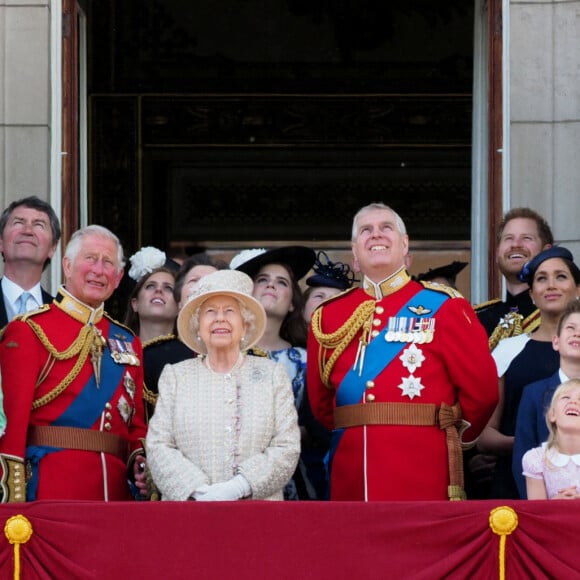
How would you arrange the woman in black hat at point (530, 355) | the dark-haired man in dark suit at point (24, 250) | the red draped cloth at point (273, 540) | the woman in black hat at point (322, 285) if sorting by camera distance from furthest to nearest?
the woman in black hat at point (322, 285) → the dark-haired man in dark suit at point (24, 250) → the woman in black hat at point (530, 355) → the red draped cloth at point (273, 540)

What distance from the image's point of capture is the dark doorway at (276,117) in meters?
12.4

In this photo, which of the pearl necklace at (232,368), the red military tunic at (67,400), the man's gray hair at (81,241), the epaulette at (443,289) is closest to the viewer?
the pearl necklace at (232,368)

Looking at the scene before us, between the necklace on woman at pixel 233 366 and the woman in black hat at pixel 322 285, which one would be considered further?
the woman in black hat at pixel 322 285

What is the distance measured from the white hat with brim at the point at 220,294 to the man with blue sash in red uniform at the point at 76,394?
15.3 inches

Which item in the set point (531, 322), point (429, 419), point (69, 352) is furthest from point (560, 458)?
point (69, 352)

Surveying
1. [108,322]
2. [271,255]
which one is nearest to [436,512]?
[108,322]

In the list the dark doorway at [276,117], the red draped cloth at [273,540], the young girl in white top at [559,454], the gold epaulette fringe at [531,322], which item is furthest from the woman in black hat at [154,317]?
the dark doorway at [276,117]

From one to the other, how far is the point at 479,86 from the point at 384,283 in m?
2.96

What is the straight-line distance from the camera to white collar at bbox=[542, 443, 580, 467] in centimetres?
593

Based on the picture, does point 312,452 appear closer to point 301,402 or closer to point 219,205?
point 301,402

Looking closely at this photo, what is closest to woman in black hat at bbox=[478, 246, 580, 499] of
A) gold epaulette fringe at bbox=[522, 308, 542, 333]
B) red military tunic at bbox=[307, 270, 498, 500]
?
gold epaulette fringe at bbox=[522, 308, 542, 333]

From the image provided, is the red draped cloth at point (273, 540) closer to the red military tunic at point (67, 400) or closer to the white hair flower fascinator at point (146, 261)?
the red military tunic at point (67, 400)

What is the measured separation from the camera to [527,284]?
24.1ft

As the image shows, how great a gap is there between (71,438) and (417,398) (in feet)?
4.10
